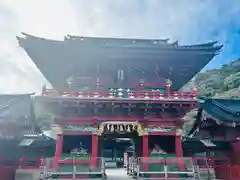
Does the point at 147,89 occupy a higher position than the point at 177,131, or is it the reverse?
the point at 147,89

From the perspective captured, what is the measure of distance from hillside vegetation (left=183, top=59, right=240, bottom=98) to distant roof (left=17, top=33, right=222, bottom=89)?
131 feet

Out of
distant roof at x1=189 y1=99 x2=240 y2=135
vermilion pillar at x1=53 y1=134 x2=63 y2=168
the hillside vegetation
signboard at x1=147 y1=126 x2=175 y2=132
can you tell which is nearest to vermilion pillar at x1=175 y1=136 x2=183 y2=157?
signboard at x1=147 y1=126 x2=175 y2=132

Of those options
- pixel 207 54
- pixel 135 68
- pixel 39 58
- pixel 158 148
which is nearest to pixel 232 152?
pixel 158 148

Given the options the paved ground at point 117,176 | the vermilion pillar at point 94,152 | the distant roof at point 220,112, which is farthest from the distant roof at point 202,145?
the vermilion pillar at point 94,152

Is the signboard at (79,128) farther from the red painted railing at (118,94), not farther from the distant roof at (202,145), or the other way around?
the distant roof at (202,145)

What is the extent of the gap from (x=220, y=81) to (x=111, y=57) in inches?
2240

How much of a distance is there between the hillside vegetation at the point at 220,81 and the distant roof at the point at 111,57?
39.9m

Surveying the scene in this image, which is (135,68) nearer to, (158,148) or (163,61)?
(163,61)

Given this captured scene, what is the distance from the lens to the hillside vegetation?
194 feet

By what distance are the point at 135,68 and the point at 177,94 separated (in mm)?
3627

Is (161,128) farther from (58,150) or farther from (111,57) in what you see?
(58,150)

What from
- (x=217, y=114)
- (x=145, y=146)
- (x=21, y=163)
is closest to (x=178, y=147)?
(x=145, y=146)

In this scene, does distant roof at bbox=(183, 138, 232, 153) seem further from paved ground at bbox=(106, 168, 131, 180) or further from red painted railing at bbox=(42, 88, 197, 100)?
paved ground at bbox=(106, 168, 131, 180)

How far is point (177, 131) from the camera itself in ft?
52.7
